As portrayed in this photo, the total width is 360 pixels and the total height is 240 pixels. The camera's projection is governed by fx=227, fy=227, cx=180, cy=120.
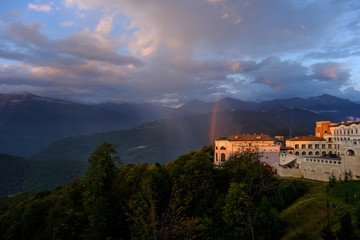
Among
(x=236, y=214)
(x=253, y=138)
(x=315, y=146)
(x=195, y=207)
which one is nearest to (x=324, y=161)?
(x=315, y=146)

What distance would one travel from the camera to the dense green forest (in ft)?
82.8

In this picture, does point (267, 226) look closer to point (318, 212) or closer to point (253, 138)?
point (318, 212)

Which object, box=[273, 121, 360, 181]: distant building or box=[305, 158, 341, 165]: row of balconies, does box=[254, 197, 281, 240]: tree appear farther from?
box=[305, 158, 341, 165]: row of balconies

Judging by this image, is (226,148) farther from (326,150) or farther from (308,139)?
(326,150)

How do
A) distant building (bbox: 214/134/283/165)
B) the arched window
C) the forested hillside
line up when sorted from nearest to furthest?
the arched window, distant building (bbox: 214/134/283/165), the forested hillside

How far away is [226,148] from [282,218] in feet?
126

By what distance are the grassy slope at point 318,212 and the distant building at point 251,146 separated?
24.7 meters

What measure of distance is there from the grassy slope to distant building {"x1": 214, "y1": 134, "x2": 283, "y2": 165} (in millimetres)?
24728

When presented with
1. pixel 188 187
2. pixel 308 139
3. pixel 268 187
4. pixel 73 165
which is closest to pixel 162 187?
pixel 188 187

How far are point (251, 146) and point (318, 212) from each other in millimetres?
35452

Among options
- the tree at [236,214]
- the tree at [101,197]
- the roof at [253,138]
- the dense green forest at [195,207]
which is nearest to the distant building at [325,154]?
the dense green forest at [195,207]

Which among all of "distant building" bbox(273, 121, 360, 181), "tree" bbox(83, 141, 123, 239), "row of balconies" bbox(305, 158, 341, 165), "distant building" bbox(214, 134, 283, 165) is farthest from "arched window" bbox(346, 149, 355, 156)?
"tree" bbox(83, 141, 123, 239)

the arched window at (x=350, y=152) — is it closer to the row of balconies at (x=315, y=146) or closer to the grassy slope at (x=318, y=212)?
the grassy slope at (x=318, y=212)

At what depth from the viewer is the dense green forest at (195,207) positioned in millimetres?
25234
